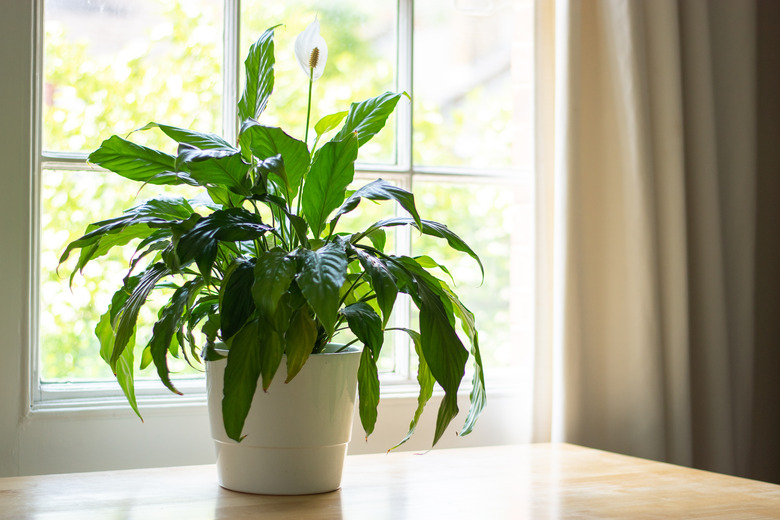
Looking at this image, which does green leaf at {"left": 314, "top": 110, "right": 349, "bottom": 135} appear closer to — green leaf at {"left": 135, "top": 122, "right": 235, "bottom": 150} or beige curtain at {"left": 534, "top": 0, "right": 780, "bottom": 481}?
green leaf at {"left": 135, "top": 122, "right": 235, "bottom": 150}

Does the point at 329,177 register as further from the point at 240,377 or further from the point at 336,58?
the point at 336,58

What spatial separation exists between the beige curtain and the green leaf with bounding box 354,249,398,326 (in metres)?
0.65

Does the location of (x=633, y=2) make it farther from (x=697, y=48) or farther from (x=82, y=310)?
(x=82, y=310)

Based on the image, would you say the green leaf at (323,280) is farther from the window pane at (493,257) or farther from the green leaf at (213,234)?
the window pane at (493,257)

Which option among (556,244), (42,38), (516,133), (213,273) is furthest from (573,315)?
(42,38)

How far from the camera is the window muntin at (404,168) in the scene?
143 cm

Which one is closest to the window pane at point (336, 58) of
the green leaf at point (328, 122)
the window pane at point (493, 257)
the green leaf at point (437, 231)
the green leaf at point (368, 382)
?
the window pane at point (493, 257)

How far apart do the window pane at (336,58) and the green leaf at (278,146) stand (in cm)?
54

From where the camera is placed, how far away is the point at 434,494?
109 centimetres

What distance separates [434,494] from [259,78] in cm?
62

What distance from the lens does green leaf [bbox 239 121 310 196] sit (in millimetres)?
973

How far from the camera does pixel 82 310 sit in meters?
1.44

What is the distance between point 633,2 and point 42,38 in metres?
Answer: 1.11

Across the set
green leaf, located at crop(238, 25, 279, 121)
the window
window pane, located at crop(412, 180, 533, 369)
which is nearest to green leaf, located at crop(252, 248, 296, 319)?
green leaf, located at crop(238, 25, 279, 121)
